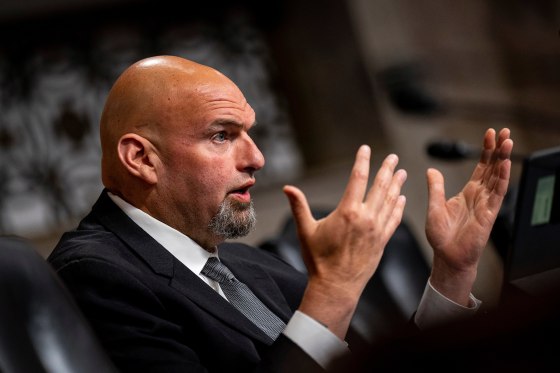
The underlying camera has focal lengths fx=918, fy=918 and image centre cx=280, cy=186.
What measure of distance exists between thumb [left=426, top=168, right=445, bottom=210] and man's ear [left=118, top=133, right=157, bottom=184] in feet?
1.90

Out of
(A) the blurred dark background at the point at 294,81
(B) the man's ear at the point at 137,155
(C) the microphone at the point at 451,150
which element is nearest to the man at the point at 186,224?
(B) the man's ear at the point at 137,155

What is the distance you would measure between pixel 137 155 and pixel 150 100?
0.12m

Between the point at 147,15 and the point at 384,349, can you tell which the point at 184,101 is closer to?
the point at 384,349

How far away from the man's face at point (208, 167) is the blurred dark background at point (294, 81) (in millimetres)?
3006

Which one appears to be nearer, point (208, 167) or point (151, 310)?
point (151, 310)

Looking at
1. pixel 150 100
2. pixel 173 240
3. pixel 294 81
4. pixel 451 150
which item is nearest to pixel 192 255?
pixel 173 240

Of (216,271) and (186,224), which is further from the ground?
(186,224)

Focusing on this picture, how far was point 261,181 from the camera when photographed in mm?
5262

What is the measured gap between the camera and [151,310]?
1.72m

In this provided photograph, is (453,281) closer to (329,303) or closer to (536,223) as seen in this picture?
(536,223)

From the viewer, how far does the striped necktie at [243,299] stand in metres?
1.90

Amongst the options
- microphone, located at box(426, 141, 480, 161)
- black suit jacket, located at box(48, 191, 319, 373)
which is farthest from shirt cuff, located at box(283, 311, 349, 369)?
microphone, located at box(426, 141, 480, 161)

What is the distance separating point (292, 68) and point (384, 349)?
459cm

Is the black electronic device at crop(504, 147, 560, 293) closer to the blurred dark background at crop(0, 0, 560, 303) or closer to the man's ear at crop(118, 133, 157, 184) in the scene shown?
the man's ear at crop(118, 133, 157, 184)
